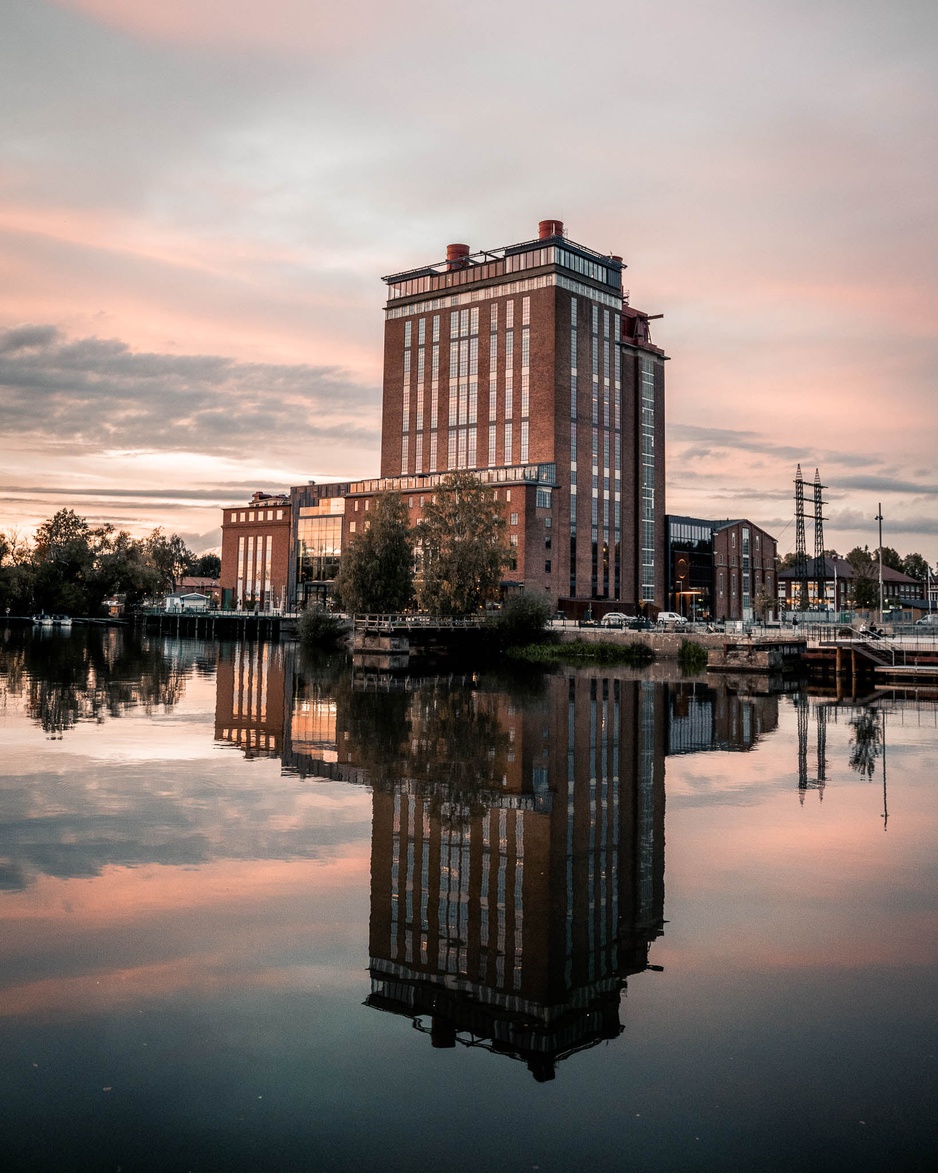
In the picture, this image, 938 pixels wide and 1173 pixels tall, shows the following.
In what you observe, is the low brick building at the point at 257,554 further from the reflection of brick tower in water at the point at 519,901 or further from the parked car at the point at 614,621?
the reflection of brick tower in water at the point at 519,901

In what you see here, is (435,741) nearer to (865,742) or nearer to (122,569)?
(865,742)

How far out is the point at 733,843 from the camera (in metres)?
16.5

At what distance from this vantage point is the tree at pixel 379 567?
7838 cm

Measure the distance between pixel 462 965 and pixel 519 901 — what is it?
2358 millimetres

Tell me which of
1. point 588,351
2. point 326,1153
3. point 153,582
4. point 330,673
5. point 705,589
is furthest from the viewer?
point 153,582

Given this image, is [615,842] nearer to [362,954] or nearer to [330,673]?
[362,954]

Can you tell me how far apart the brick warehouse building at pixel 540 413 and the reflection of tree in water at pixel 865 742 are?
62.4 metres

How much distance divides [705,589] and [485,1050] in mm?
116691

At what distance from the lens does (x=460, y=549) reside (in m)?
76.9

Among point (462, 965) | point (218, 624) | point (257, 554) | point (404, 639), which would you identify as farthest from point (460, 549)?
point (257, 554)

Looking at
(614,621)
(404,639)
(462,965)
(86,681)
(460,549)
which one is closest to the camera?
(462,965)

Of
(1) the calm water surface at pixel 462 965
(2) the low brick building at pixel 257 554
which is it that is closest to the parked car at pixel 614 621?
(1) the calm water surface at pixel 462 965

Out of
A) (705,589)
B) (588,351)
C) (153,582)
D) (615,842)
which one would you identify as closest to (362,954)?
(615,842)

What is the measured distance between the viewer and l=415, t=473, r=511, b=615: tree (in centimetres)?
7669
